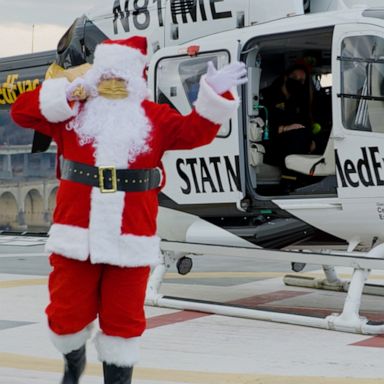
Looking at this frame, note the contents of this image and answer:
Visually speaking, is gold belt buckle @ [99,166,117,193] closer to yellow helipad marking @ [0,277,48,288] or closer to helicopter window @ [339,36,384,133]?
helicopter window @ [339,36,384,133]

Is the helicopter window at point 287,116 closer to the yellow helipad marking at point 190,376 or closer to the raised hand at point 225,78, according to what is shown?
the yellow helipad marking at point 190,376

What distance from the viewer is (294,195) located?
6621 millimetres

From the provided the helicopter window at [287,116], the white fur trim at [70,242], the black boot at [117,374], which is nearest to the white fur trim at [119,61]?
the white fur trim at [70,242]

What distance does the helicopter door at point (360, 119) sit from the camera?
6164mm

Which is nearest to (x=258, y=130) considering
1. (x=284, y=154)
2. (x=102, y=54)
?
(x=284, y=154)

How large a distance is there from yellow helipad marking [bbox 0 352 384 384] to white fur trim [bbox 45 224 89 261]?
3.39ft

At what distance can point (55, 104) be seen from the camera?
13.4 ft

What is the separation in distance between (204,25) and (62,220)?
11.4 ft

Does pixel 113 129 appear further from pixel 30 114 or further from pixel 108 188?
pixel 30 114

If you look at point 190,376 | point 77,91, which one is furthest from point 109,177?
point 190,376

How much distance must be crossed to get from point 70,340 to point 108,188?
70 centimetres

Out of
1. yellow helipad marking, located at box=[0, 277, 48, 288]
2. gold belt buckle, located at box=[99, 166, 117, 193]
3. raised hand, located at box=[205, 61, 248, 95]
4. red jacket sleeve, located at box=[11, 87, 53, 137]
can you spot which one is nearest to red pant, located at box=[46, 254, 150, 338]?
gold belt buckle, located at box=[99, 166, 117, 193]

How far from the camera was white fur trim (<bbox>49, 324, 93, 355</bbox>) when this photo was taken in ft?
13.2

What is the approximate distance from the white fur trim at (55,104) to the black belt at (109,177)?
211 mm
